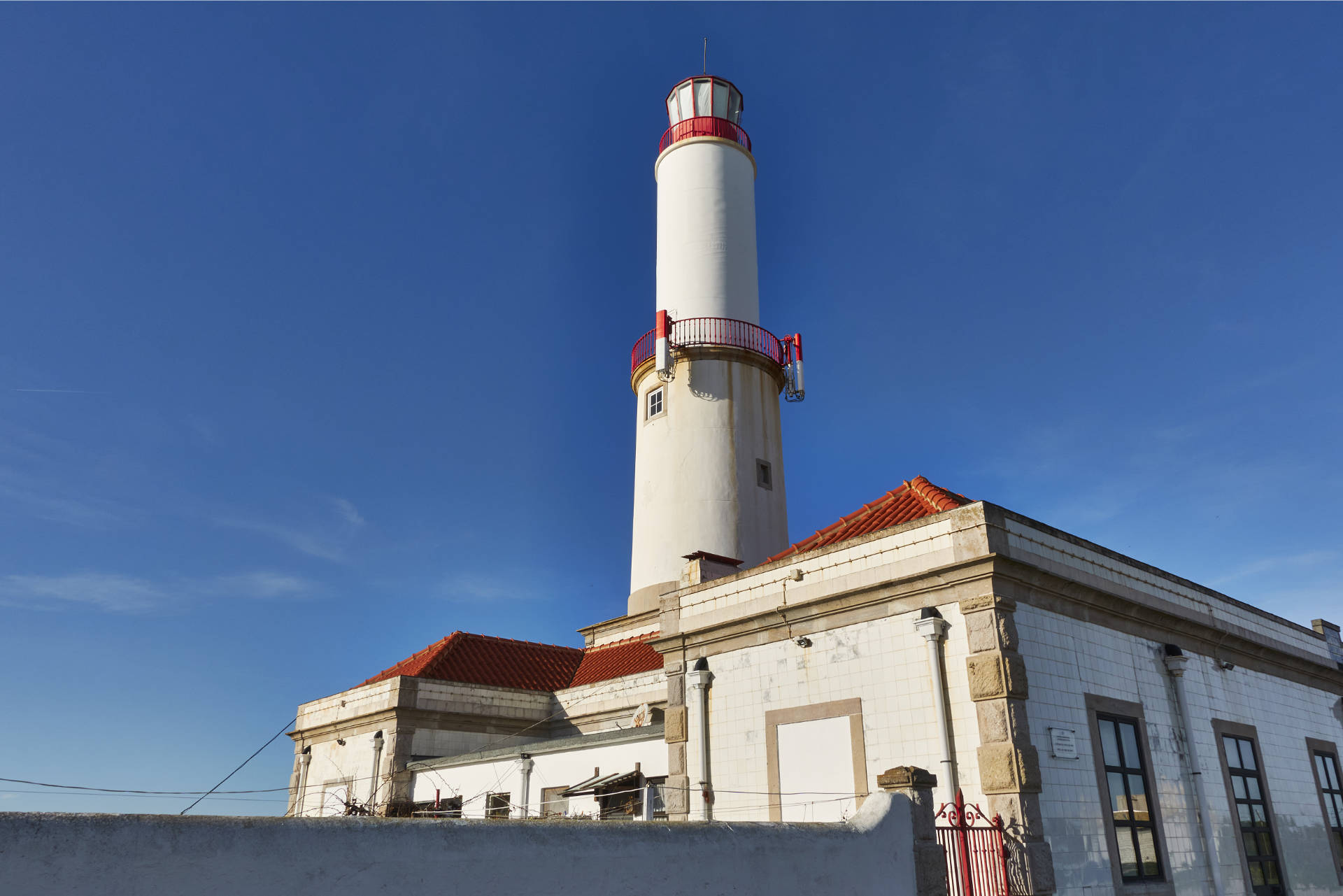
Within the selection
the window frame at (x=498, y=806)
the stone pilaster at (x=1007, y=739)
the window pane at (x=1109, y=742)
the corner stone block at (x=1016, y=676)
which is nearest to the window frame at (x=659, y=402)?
the window frame at (x=498, y=806)

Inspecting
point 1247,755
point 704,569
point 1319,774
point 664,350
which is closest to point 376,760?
point 704,569

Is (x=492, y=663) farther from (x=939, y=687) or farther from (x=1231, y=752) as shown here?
(x=1231, y=752)

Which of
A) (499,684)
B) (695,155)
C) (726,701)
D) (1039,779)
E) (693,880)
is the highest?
(695,155)

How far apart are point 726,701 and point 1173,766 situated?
7169 mm

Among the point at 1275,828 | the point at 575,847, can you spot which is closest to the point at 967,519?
the point at 575,847

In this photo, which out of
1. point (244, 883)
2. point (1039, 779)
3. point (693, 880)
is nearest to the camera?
point (244, 883)

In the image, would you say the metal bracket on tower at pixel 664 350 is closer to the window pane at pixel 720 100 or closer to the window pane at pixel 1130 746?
the window pane at pixel 720 100

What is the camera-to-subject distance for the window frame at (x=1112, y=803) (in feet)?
40.7

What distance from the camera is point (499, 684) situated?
25062mm

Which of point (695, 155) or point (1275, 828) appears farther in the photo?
point (695, 155)

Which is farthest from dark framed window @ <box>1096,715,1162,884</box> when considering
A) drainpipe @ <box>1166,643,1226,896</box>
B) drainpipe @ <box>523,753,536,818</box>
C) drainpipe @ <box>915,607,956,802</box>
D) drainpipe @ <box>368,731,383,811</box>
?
drainpipe @ <box>368,731,383,811</box>

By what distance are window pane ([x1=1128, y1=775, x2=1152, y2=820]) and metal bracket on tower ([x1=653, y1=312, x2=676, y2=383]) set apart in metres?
16.5

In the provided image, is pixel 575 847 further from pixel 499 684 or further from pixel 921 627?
pixel 499 684

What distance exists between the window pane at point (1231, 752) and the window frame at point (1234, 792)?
47 mm
